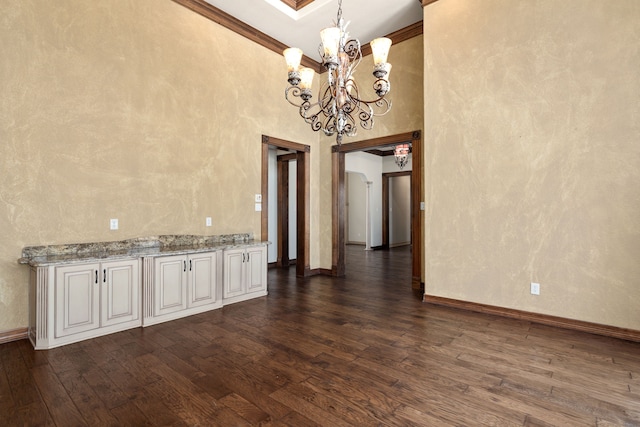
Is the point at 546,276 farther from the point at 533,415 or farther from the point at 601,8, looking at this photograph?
the point at 601,8

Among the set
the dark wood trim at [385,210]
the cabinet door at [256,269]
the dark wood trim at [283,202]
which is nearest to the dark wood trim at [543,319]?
the cabinet door at [256,269]

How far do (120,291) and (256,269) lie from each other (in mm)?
1704

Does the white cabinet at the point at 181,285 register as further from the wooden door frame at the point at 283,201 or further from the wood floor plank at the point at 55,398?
the wooden door frame at the point at 283,201

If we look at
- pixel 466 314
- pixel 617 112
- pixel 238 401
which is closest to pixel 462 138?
pixel 617 112

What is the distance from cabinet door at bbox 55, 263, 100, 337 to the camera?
2799mm

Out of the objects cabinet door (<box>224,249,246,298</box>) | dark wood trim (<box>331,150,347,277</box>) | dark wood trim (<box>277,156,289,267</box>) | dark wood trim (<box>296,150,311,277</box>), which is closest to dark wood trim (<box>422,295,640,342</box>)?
dark wood trim (<box>331,150,347,277</box>)

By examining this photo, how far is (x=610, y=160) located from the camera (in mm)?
3096

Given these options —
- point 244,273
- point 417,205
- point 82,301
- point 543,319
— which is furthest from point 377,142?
point 82,301

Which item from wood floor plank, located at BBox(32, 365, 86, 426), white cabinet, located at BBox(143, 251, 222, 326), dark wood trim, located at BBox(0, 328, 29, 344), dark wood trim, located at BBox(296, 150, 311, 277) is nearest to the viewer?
wood floor plank, located at BBox(32, 365, 86, 426)

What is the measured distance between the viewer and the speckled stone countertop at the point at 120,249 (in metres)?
2.97

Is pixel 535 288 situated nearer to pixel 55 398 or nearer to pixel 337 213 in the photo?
pixel 337 213

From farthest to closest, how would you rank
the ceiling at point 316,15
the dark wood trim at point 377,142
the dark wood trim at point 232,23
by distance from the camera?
1. the dark wood trim at point 377,142
2. the ceiling at point 316,15
3. the dark wood trim at point 232,23

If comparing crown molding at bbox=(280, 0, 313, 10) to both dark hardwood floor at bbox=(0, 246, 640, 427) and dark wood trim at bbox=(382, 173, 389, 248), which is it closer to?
dark hardwood floor at bbox=(0, 246, 640, 427)

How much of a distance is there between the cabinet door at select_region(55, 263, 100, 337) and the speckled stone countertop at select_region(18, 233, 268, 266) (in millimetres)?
107
